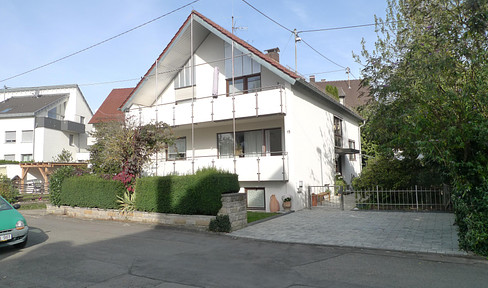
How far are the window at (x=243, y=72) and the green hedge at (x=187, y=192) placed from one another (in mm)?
6608

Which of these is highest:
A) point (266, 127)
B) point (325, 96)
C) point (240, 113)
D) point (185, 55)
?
point (185, 55)

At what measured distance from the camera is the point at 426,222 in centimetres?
1094

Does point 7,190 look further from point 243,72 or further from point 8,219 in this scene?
point 243,72

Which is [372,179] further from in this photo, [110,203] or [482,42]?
[110,203]

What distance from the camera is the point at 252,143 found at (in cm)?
1695

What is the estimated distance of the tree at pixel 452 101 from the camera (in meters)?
7.04

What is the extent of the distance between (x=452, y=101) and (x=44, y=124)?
39.7 m

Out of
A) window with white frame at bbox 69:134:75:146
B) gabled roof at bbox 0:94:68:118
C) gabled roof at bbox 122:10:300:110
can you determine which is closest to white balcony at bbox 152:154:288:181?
gabled roof at bbox 122:10:300:110

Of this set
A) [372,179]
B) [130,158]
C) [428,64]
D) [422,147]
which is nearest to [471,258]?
[422,147]

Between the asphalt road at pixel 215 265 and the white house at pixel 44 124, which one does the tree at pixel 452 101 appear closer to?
the asphalt road at pixel 215 265

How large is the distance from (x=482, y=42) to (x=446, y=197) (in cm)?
637

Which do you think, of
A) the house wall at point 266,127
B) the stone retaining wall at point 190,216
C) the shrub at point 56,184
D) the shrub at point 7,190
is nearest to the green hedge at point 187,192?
the stone retaining wall at point 190,216

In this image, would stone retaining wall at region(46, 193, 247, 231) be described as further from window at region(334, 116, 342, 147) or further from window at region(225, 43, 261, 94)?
window at region(334, 116, 342, 147)

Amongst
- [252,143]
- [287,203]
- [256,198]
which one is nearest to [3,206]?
[256,198]
